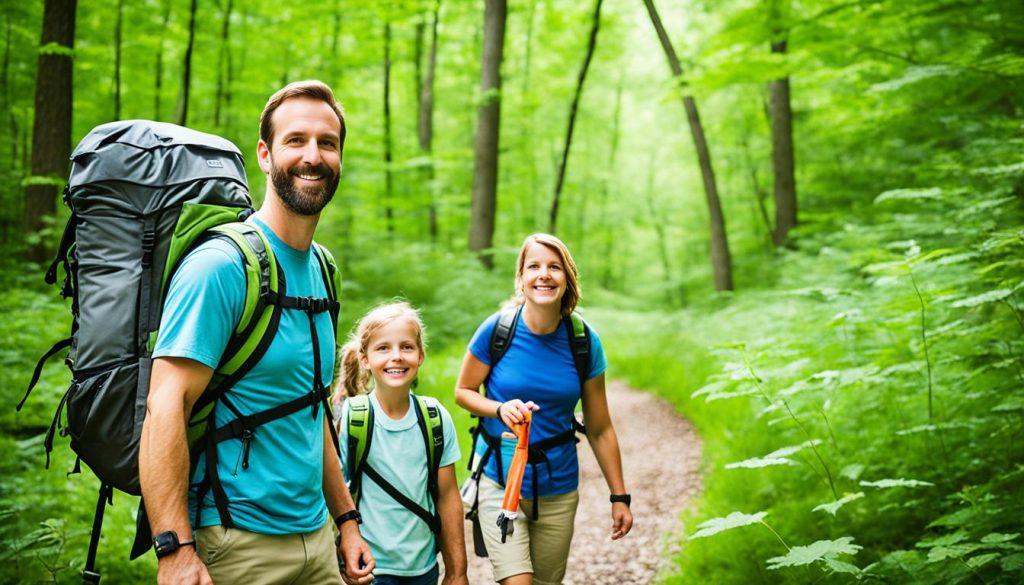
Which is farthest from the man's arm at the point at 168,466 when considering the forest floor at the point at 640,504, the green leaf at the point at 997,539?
the forest floor at the point at 640,504

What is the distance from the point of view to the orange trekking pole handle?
271 centimetres

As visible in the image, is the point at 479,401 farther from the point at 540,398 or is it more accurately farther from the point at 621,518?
the point at 621,518

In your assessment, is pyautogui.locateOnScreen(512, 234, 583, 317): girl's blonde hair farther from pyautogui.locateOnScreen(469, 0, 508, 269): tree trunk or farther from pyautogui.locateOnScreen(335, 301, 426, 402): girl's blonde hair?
pyautogui.locateOnScreen(469, 0, 508, 269): tree trunk

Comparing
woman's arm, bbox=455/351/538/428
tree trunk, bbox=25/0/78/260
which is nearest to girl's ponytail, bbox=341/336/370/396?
woman's arm, bbox=455/351/538/428

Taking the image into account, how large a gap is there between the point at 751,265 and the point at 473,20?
37.4 feet

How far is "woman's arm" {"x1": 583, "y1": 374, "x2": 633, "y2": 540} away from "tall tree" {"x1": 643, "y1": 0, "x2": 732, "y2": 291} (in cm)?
1103

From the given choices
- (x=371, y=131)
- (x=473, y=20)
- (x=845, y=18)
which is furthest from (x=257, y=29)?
(x=845, y=18)

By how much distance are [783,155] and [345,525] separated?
14095 mm

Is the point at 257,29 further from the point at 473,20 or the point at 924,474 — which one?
the point at 924,474

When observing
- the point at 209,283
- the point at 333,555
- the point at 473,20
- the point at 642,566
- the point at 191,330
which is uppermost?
the point at 473,20

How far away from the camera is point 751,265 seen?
2067 cm

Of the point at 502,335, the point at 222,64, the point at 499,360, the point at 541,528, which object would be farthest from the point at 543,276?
the point at 222,64

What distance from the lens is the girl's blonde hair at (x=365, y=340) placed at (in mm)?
3287

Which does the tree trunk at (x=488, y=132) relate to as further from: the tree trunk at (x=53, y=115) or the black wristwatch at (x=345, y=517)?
the black wristwatch at (x=345, y=517)
